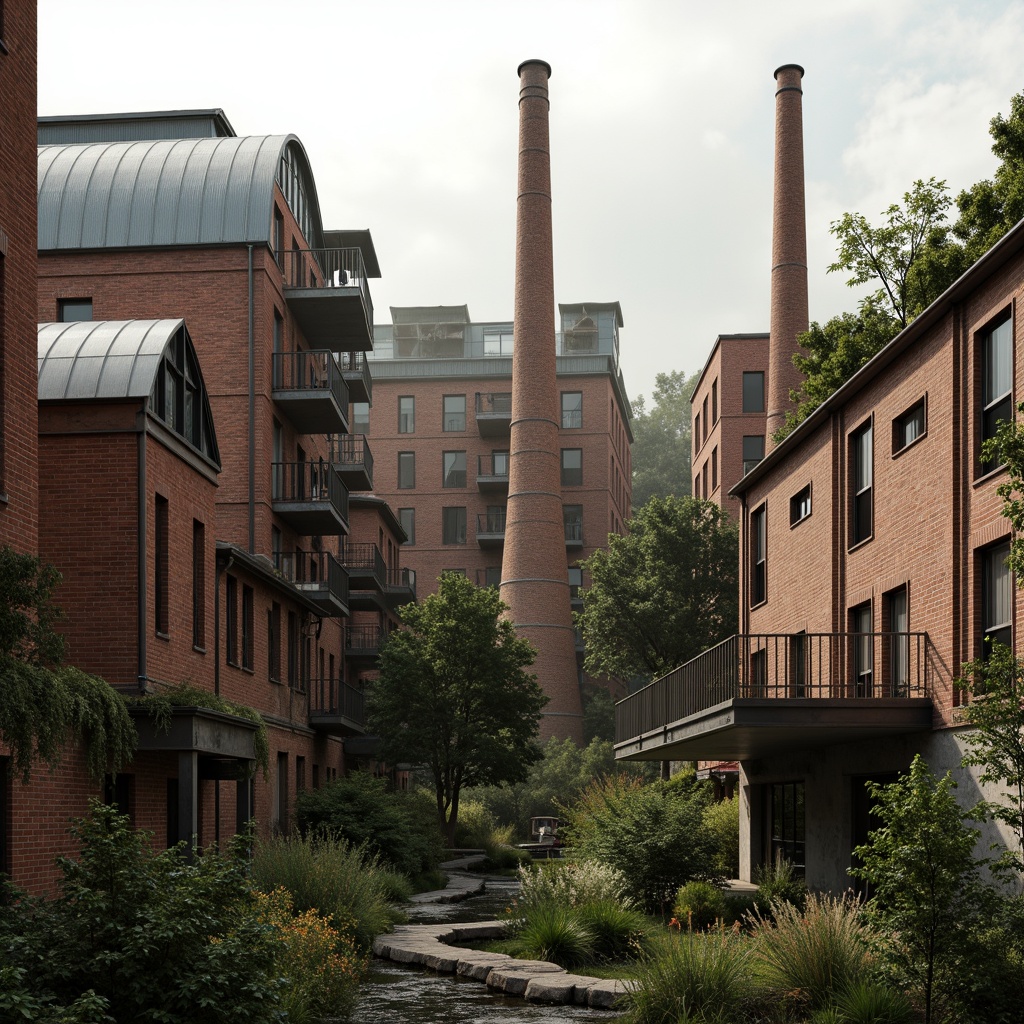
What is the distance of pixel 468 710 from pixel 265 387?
44.0 ft

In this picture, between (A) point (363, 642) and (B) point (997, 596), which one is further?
(A) point (363, 642)

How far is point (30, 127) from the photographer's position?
15156 mm

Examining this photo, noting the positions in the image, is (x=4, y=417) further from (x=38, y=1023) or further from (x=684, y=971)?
(x=684, y=971)

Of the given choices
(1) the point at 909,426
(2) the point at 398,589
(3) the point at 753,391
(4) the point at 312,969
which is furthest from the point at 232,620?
(3) the point at 753,391

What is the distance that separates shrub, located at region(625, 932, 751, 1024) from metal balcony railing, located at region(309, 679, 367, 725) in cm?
2450

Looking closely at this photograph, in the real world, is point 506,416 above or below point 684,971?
above

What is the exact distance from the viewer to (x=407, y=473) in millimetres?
74625

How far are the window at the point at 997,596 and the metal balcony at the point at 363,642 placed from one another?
31338mm

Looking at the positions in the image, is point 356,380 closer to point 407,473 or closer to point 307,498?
point 307,498

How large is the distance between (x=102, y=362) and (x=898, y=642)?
12.4 metres

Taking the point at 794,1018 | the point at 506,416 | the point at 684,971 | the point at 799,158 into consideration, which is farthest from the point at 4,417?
the point at 506,416

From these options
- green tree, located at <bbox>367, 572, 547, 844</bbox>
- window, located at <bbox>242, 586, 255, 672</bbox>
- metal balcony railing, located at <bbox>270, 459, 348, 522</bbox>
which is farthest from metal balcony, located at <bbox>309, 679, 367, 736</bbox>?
window, located at <bbox>242, 586, 255, 672</bbox>

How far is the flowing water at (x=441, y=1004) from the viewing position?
47.2ft

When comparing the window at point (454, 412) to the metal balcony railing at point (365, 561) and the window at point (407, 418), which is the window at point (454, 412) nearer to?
the window at point (407, 418)
